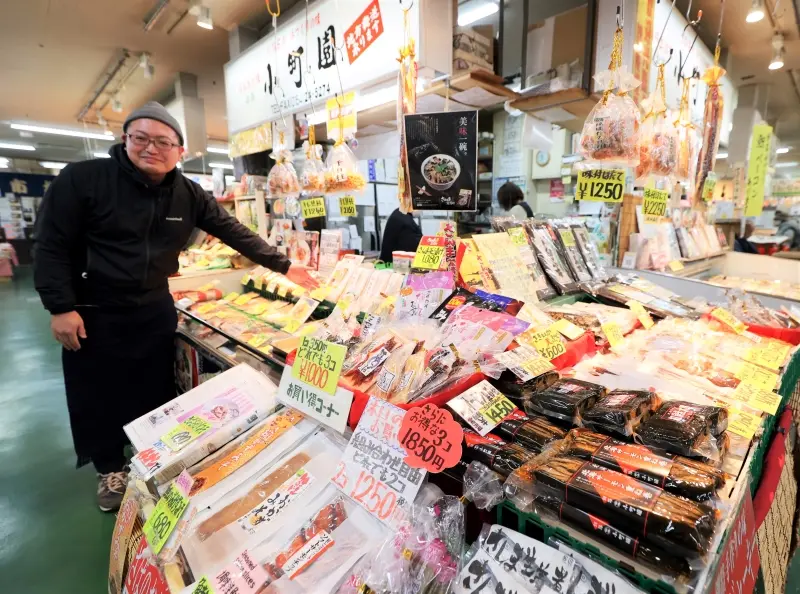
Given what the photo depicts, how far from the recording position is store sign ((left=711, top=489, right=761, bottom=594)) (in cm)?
82

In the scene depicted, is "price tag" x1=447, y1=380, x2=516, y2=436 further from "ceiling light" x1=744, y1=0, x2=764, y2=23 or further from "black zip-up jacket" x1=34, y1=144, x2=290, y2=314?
"ceiling light" x1=744, y1=0, x2=764, y2=23

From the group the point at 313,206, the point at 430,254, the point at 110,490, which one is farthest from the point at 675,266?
the point at 110,490

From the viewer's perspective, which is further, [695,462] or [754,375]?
[754,375]

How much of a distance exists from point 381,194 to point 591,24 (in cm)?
320

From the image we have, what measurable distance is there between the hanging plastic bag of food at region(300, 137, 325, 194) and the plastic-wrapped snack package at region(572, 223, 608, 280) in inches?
71.3

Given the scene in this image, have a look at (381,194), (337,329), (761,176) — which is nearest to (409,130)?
(337,329)

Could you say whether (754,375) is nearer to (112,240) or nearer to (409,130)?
(409,130)

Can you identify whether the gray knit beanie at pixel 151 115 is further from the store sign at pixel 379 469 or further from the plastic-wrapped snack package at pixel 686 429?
the plastic-wrapped snack package at pixel 686 429

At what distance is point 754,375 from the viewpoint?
149cm

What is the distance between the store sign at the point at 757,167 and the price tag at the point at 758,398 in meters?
5.19

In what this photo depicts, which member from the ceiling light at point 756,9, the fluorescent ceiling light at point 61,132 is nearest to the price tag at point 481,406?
the ceiling light at point 756,9

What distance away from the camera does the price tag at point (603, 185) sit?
2.28 m

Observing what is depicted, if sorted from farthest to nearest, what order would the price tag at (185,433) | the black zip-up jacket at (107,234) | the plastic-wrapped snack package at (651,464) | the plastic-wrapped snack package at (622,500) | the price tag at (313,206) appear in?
the price tag at (313,206)
the black zip-up jacket at (107,234)
the price tag at (185,433)
the plastic-wrapped snack package at (651,464)
the plastic-wrapped snack package at (622,500)

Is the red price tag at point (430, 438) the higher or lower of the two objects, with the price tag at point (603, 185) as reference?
lower
